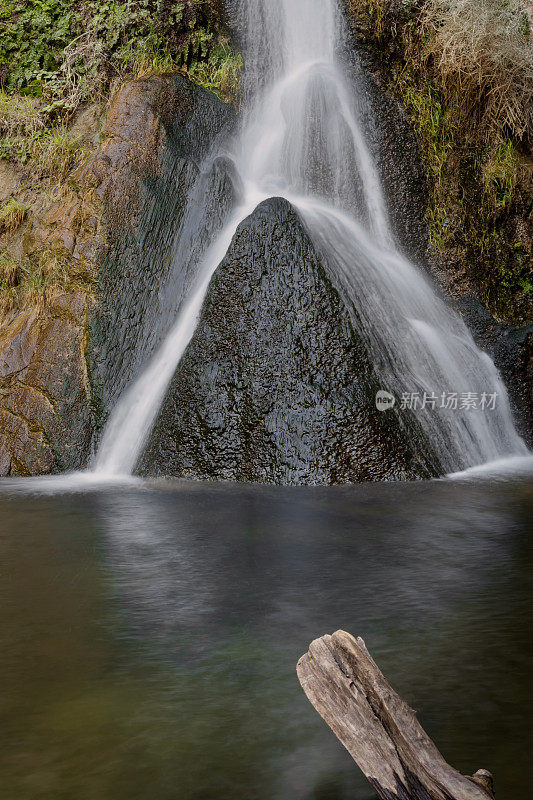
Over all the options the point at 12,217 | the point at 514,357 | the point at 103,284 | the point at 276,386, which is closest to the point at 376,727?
the point at 276,386

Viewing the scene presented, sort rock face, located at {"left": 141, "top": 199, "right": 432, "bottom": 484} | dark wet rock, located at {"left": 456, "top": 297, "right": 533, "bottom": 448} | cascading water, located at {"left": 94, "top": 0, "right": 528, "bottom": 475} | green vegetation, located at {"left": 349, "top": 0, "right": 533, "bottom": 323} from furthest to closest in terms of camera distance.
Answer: green vegetation, located at {"left": 349, "top": 0, "right": 533, "bottom": 323}
dark wet rock, located at {"left": 456, "top": 297, "right": 533, "bottom": 448}
cascading water, located at {"left": 94, "top": 0, "right": 528, "bottom": 475}
rock face, located at {"left": 141, "top": 199, "right": 432, "bottom": 484}

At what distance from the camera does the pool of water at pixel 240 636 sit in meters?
1.91

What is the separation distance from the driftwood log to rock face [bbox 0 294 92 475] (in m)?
5.12

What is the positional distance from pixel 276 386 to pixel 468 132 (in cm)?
475

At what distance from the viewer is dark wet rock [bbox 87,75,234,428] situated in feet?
22.3

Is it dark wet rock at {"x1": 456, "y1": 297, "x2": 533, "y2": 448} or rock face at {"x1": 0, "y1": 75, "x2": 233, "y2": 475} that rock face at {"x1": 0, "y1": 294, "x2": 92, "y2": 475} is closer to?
rock face at {"x1": 0, "y1": 75, "x2": 233, "y2": 475}

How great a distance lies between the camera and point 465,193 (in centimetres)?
884

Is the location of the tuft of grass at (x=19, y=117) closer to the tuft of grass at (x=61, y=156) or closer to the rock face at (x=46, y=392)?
the tuft of grass at (x=61, y=156)

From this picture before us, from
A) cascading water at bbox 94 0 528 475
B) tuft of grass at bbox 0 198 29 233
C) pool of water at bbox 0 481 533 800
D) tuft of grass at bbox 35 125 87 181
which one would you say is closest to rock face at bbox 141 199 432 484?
cascading water at bbox 94 0 528 475

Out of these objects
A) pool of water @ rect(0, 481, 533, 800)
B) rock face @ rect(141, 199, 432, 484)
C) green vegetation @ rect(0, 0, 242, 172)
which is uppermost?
green vegetation @ rect(0, 0, 242, 172)

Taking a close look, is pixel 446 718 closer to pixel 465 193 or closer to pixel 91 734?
pixel 91 734

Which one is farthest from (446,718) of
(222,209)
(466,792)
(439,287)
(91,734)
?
(439,287)

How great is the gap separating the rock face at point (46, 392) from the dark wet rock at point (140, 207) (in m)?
0.17

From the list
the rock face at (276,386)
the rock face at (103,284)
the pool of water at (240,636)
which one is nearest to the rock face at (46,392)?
the rock face at (103,284)
